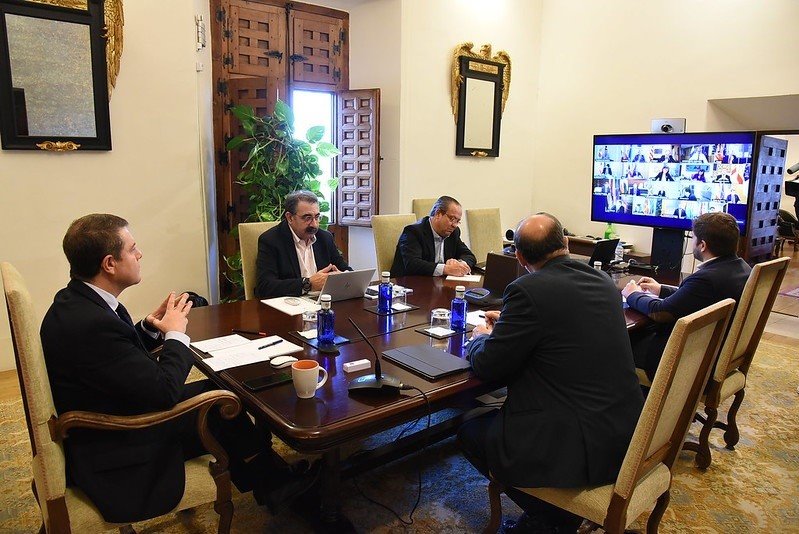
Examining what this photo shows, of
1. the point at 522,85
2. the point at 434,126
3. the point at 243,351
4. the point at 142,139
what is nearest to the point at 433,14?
the point at 434,126

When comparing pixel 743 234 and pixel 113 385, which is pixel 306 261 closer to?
pixel 113 385

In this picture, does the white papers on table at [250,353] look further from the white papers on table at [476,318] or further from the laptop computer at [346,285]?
the white papers on table at [476,318]

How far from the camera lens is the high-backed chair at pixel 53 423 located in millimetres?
1414

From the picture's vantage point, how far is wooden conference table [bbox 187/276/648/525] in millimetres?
1504

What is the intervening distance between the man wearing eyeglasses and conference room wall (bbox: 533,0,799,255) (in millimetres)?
3715

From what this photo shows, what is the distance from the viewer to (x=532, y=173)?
638cm

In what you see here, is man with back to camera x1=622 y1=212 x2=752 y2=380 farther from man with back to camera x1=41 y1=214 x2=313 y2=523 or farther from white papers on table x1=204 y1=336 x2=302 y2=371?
man with back to camera x1=41 y1=214 x2=313 y2=523

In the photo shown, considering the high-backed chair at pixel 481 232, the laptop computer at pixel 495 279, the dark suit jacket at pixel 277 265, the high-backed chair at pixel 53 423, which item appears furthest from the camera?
the high-backed chair at pixel 481 232

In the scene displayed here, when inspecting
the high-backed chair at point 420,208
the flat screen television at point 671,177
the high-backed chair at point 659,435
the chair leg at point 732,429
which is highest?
the flat screen television at point 671,177

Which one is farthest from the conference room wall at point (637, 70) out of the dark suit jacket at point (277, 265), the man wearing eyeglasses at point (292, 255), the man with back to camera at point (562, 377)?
the man with back to camera at point (562, 377)

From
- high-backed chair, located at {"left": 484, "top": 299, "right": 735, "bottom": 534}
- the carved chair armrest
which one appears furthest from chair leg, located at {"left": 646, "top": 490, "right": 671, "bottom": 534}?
the carved chair armrest

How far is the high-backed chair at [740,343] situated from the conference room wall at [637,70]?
298 centimetres

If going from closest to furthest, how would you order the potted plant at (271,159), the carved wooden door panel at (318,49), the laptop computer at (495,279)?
the laptop computer at (495,279) → the potted plant at (271,159) → the carved wooden door panel at (318,49)

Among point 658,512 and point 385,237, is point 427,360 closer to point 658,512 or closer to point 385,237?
point 658,512
